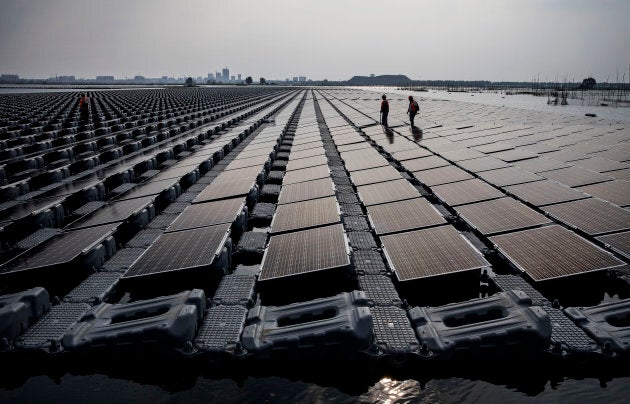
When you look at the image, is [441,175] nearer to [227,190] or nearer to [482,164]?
[482,164]

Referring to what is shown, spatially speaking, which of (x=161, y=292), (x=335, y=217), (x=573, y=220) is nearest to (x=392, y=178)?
(x=335, y=217)

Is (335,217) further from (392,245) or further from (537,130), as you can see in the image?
(537,130)

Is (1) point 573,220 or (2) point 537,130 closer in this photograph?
(1) point 573,220

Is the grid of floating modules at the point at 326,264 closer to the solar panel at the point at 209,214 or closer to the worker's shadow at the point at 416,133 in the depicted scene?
the solar panel at the point at 209,214

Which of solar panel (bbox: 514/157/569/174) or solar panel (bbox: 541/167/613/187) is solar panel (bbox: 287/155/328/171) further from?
solar panel (bbox: 541/167/613/187)

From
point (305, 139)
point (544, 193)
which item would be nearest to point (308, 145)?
point (305, 139)

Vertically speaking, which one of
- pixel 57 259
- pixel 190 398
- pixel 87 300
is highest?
pixel 57 259
